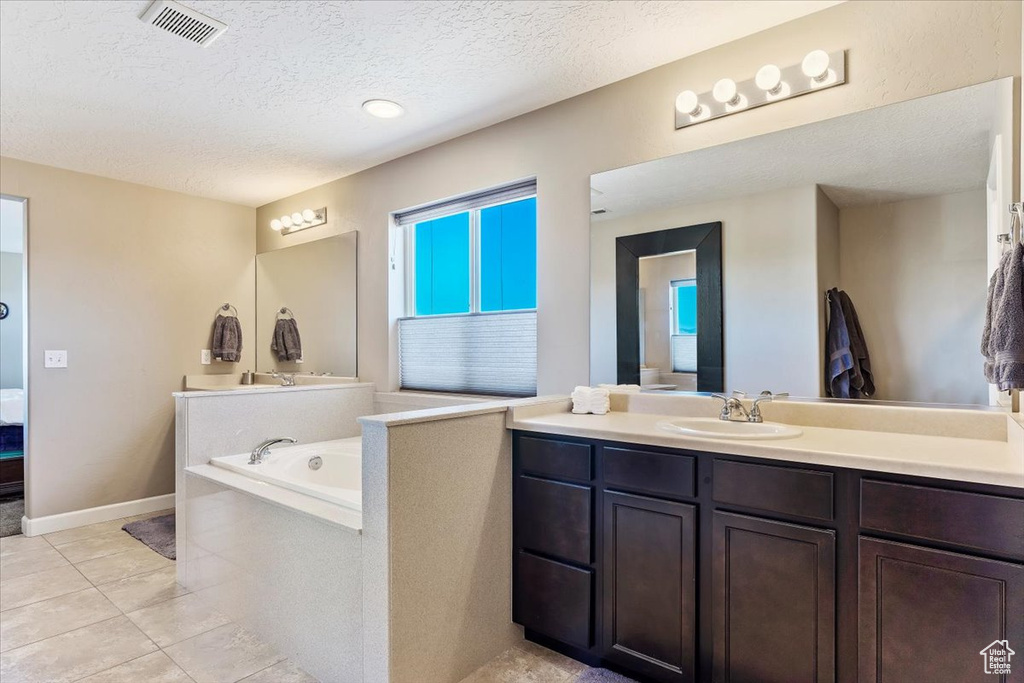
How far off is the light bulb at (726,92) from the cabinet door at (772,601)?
152cm

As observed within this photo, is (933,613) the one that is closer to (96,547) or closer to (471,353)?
(471,353)

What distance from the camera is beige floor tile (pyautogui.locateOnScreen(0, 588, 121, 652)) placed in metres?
2.21

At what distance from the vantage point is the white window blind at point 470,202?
288 centimetres

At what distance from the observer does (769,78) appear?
6.57 ft

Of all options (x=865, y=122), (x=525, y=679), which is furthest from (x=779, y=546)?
(x=865, y=122)

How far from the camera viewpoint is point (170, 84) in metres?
2.50

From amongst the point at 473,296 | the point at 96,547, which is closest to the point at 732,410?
the point at 473,296

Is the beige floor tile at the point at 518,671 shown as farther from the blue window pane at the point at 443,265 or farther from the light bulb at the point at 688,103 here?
the light bulb at the point at 688,103

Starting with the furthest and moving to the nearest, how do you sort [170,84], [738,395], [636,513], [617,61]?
1. [170,84]
2. [617,61]
3. [738,395]
4. [636,513]

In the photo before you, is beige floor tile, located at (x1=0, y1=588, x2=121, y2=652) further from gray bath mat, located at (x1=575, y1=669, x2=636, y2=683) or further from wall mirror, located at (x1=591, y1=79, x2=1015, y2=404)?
wall mirror, located at (x1=591, y1=79, x2=1015, y2=404)

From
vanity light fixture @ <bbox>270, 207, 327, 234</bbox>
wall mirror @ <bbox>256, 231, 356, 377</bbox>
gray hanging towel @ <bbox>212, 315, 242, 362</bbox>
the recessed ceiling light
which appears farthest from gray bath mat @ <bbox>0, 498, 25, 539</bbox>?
the recessed ceiling light

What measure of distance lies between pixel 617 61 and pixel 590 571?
6.54 feet

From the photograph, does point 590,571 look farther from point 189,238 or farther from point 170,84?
point 189,238

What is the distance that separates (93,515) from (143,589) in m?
1.50
